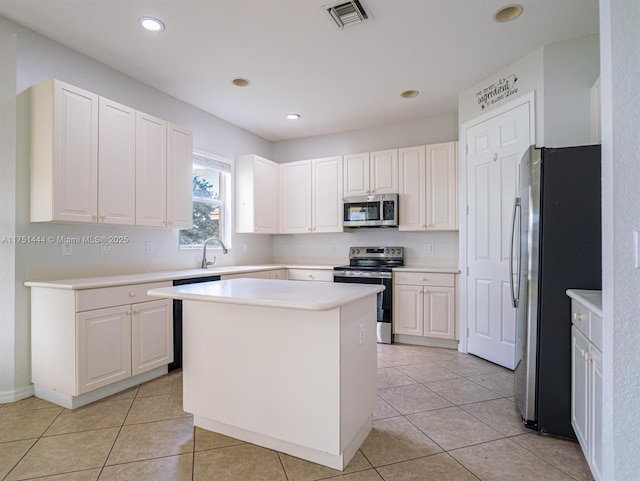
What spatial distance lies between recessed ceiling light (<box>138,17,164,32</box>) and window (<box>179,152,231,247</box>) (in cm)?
165

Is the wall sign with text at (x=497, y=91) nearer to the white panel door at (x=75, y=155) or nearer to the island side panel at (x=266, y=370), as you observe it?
the island side panel at (x=266, y=370)

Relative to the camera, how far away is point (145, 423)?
7.39 feet

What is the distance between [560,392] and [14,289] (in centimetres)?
372

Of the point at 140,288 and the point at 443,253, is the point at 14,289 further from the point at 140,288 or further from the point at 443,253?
the point at 443,253

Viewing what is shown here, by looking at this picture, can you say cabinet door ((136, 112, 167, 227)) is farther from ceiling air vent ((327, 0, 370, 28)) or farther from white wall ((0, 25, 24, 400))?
ceiling air vent ((327, 0, 370, 28))

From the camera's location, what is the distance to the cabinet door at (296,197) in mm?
4961

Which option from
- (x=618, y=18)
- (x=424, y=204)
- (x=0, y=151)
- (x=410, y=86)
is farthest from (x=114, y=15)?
(x=424, y=204)

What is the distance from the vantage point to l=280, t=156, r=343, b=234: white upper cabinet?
15.6 ft

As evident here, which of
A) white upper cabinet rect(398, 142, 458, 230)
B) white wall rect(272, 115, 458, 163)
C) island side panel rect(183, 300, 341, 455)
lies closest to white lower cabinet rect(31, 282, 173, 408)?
island side panel rect(183, 300, 341, 455)

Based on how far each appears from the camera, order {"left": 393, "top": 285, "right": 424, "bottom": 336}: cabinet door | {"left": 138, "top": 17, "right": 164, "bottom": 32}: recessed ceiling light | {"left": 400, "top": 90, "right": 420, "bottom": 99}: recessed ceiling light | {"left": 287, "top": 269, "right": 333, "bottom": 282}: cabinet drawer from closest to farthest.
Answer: {"left": 138, "top": 17, "right": 164, "bottom": 32}: recessed ceiling light → {"left": 400, "top": 90, "right": 420, "bottom": 99}: recessed ceiling light → {"left": 393, "top": 285, "right": 424, "bottom": 336}: cabinet door → {"left": 287, "top": 269, "right": 333, "bottom": 282}: cabinet drawer

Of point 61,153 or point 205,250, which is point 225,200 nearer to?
point 205,250

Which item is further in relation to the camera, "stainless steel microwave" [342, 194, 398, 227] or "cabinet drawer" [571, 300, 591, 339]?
"stainless steel microwave" [342, 194, 398, 227]

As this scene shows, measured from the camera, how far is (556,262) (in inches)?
79.1

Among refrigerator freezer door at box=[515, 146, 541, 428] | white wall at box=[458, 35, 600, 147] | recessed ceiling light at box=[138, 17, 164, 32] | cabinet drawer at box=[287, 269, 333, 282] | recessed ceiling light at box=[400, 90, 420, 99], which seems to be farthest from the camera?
cabinet drawer at box=[287, 269, 333, 282]
